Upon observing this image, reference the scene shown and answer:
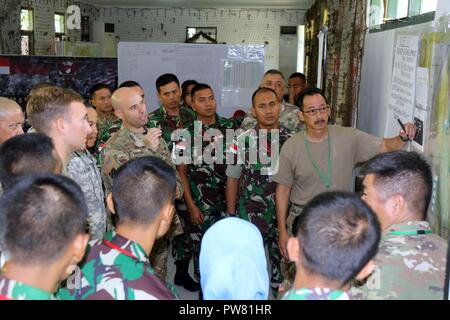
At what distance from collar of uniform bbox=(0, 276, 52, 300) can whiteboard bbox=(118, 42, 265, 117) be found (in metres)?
4.94

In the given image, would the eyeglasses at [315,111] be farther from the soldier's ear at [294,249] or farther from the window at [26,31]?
the window at [26,31]

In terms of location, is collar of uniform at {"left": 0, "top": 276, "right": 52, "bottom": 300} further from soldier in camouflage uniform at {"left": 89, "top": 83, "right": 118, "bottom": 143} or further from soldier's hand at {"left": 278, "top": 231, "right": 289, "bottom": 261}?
soldier in camouflage uniform at {"left": 89, "top": 83, "right": 118, "bottom": 143}

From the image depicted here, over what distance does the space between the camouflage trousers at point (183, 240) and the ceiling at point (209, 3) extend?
348 inches

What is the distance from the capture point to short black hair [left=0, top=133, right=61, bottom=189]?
188 cm

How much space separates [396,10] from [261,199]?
170 cm

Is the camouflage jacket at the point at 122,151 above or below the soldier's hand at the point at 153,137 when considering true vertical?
below

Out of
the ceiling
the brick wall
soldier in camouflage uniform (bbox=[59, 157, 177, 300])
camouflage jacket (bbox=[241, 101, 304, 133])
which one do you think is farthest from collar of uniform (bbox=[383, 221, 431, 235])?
the brick wall

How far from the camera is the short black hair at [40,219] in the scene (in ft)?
4.05

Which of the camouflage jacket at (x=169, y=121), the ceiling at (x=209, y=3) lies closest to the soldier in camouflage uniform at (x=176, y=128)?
the camouflage jacket at (x=169, y=121)

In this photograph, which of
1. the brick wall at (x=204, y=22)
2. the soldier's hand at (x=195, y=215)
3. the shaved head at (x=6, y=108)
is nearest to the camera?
the shaved head at (x=6, y=108)

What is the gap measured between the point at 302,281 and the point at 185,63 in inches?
203

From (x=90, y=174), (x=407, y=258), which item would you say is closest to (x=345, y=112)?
(x=90, y=174)

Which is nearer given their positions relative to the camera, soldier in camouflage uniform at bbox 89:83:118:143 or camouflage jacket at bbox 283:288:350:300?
camouflage jacket at bbox 283:288:350:300

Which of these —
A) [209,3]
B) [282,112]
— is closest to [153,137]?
[282,112]
